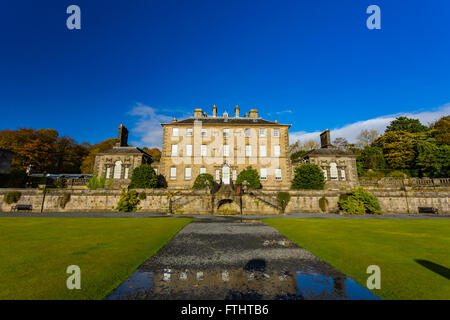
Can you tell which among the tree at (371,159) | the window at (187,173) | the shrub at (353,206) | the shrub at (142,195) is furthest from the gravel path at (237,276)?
the tree at (371,159)

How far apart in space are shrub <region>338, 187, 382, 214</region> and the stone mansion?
33.1ft

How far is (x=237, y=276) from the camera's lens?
3.88 m

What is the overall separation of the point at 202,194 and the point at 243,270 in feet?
55.1

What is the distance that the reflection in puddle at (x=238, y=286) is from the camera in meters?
3.07

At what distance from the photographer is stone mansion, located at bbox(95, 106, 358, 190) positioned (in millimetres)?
30781

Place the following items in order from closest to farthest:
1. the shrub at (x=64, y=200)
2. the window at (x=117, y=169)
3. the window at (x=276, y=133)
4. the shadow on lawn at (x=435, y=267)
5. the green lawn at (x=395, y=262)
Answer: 1. the green lawn at (x=395, y=262)
2. the shadow on lawn at (x=435, y=267)
3. the shrub at (x=64, y=200)
4. the window at (x=117, y=169)
5. the window at (x=276, y=133)

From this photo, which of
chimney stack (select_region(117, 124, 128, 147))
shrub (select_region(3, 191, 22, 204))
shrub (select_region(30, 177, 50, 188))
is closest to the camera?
shrub (select_region(3, 191, 22, 204))

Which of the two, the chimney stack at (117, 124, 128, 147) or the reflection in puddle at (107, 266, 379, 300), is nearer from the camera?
the reflection in puddle at (107, 266, 379, 300)

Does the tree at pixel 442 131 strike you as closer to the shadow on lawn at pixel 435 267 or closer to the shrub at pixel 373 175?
the shrub at pixel 373 175

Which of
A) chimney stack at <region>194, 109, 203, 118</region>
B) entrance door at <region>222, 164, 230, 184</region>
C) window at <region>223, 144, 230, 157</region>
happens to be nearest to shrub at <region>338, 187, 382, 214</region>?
entrance door at <region>222, 164, 230, 184</region>

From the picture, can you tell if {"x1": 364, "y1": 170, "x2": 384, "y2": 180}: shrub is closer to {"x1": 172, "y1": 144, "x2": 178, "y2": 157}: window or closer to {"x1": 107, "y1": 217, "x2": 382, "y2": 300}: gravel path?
{"x1": 172, "y1": 144, "x2": 178, "y2": 157}: window

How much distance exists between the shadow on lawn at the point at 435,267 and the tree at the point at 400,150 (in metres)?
41.6
